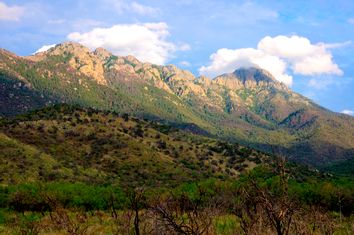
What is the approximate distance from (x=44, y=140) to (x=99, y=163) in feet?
55.4

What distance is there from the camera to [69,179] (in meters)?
89.1

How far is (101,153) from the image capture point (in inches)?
4486

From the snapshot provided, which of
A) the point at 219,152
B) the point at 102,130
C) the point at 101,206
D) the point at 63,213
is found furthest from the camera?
the point at 219,152

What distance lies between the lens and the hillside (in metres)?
92.4

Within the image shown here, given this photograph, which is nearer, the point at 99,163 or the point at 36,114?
the point at 99,163

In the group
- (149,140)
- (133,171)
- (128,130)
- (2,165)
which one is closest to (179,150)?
(149,140)

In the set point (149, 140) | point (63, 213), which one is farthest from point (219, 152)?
point (63, 213)

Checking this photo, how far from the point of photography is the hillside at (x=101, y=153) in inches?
3639

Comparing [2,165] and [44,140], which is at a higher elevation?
[44,140]

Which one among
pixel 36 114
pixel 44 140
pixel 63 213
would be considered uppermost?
pixel 36 114

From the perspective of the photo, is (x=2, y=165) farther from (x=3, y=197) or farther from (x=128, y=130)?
(x=128, y=130)

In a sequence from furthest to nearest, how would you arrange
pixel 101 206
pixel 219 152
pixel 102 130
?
pixel 219 152 → pixel 102 130 → pixel 101 206

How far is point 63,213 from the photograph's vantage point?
13.6 m

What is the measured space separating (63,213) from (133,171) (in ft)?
→ 306
